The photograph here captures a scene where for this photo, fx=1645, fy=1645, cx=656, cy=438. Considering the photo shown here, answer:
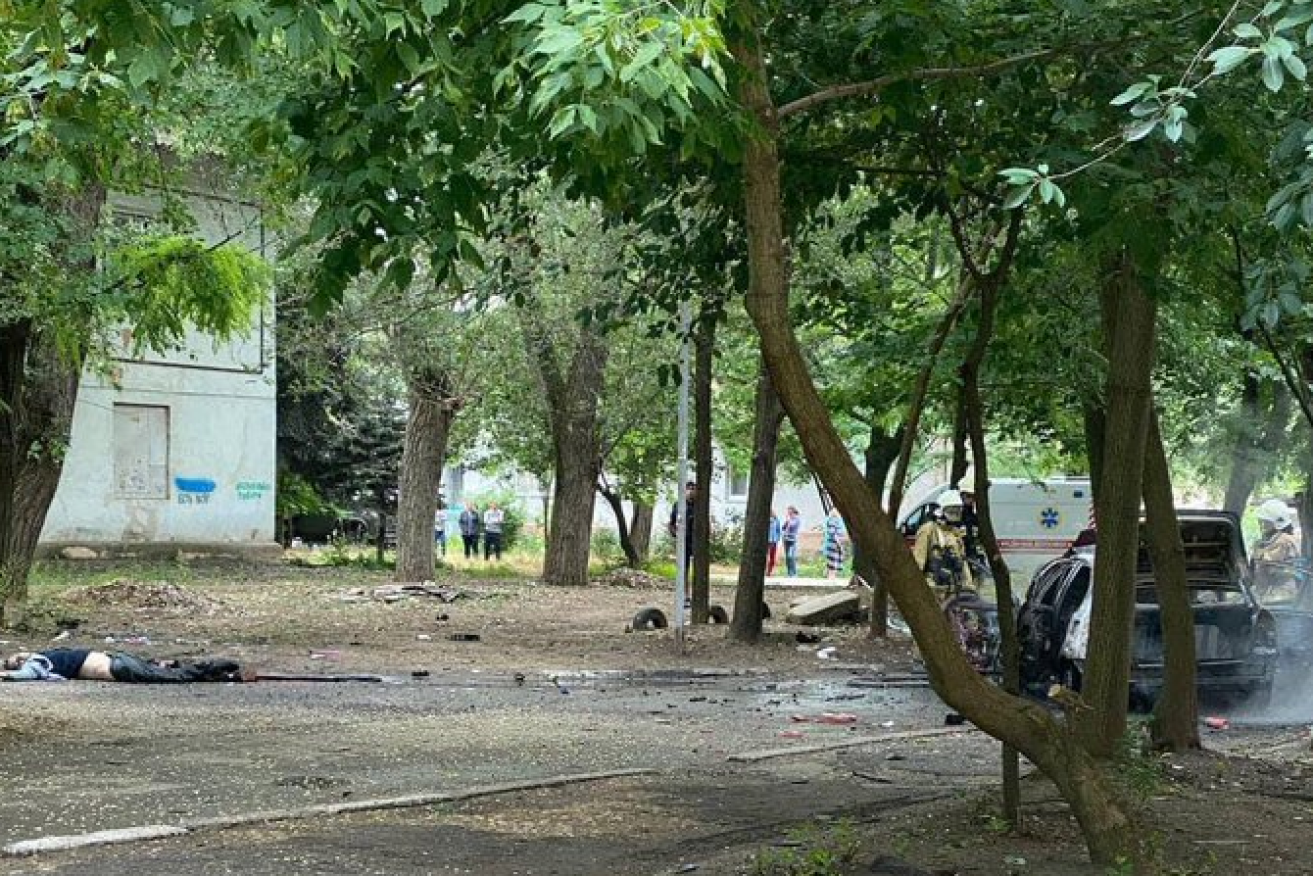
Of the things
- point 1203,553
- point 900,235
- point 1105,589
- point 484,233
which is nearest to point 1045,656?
point 1203,553

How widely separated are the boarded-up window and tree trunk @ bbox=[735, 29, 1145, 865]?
2808cm

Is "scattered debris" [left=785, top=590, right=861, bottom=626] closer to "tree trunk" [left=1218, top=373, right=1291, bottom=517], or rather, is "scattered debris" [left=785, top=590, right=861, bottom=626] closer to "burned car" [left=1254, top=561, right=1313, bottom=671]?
"tree trunk" [left=1218, top=373, right=1291, bottom=517]

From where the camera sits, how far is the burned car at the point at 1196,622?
1405 centimetres

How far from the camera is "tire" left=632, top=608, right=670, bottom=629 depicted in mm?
21234

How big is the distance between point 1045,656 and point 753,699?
2.69 metres

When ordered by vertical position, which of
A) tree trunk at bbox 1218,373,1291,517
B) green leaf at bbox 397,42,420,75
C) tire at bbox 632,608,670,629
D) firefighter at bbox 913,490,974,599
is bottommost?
tire at bbox 632,608,670,629

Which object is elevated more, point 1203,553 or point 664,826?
point 1203,553

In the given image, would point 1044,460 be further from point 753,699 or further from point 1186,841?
point 1186,841

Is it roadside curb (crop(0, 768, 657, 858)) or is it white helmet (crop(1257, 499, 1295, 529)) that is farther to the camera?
white helmet (crop(1257, 499, 1295, 529))

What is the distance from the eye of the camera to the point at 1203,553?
49.9 ft

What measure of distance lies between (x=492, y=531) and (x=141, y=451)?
11.8 meters

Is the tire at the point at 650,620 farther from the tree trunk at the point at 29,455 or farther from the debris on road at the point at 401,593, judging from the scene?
the tree trunk at the point at 29,455

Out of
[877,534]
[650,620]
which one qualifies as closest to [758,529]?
[650,620]

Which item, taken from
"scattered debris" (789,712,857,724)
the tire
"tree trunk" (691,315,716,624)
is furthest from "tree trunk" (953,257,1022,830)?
the tire
